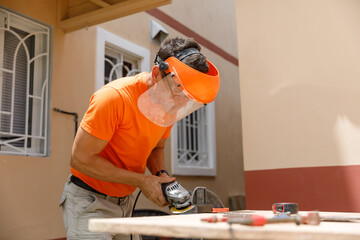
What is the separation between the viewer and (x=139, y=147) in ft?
8.16

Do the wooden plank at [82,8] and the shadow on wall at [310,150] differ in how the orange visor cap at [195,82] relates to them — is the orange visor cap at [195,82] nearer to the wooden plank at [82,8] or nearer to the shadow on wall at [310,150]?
the shadow on wall at [310,150]

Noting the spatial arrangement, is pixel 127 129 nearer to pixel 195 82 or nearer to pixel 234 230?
pixel 195 82

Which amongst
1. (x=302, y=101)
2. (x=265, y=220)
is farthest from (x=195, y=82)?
(x=302, y=101)

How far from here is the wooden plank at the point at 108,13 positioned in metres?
4.43

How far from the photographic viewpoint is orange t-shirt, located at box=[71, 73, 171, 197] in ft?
7.27

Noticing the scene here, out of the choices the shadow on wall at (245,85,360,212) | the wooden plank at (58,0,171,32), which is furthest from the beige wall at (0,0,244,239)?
the shadow on wall at (245,85,360,212)

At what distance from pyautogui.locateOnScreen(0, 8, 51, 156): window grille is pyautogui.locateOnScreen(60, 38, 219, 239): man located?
7.05 feet

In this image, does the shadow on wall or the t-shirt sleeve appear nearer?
the t-shirt sleeve

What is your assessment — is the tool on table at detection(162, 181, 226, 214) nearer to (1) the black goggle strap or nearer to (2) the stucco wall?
(1) the black goggle strap

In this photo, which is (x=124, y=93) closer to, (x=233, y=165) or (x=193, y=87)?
(x=193, y=87)

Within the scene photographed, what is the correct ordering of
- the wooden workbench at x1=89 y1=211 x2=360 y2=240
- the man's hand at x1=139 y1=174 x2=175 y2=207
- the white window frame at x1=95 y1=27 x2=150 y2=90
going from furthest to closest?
the white window frame at x1=95 y1=27 x2=150 y2=90, the man's hand at x1=139 y1=174 x2=175 y2=207, the wooden workbench at x1=89 y1=211 x2=360 y2=240

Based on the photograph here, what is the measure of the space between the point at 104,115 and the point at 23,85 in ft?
8.89

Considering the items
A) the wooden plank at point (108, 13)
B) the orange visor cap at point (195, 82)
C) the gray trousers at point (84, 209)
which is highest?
the wooden plank at point (108, 13)

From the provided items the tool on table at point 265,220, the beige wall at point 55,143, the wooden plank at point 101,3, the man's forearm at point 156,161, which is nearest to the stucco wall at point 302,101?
the wooden plank at point 101,3
